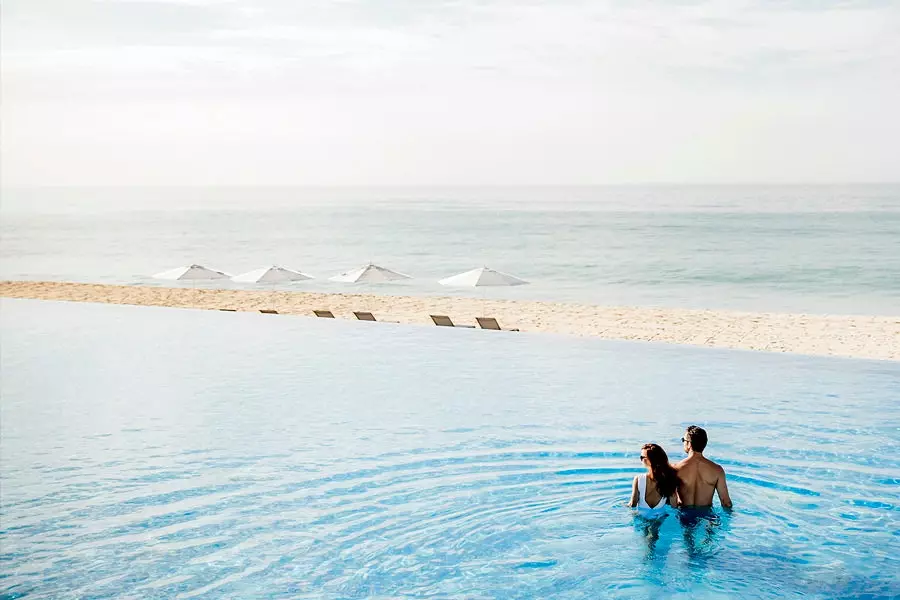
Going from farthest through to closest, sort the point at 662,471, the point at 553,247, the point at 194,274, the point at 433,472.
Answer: the point at 553,247 < the point at 194,274 < the point at 433,472 < the point at 662,471

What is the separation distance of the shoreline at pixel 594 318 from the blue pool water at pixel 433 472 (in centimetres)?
386

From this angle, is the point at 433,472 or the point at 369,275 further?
the point at 369,275

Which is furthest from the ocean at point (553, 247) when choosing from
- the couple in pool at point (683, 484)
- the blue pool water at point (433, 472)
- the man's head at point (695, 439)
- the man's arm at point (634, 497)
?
the man's head at point (695, 439)

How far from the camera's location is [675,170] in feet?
170

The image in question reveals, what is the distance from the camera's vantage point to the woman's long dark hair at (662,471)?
5.90m

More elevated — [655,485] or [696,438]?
[696,438]

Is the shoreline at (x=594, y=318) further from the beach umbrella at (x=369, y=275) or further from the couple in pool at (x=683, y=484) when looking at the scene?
the couple in pool at (x=683, y=484)

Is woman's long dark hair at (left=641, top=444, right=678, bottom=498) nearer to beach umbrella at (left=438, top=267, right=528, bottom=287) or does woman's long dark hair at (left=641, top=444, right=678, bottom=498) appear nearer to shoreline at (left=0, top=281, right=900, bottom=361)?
shoreline at (left=0, top=281, right=900, bottom=361)

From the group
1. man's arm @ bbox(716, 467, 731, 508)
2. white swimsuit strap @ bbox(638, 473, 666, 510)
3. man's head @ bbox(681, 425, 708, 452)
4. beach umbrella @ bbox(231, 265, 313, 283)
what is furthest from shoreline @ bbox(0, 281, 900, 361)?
man's head @ bbox(681, 425, 708, 452)

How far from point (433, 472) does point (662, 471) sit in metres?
1.89

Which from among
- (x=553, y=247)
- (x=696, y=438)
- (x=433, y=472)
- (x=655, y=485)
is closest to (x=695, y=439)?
(x=696, y=438)

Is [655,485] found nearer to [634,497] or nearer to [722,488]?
[634,497]

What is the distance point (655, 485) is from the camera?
240 inches

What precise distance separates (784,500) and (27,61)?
4535 cm
